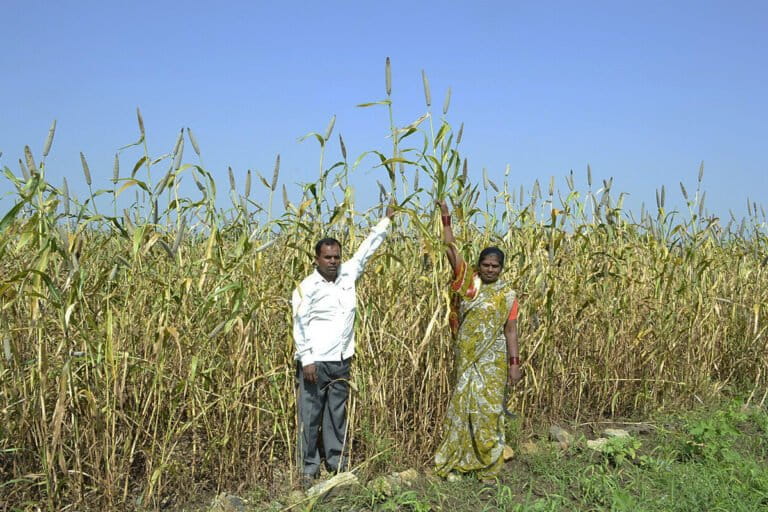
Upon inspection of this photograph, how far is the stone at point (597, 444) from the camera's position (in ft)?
13.2

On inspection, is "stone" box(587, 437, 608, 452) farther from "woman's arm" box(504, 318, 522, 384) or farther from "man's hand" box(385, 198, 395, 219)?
"man's hand" box(385, 198, 395, 219)

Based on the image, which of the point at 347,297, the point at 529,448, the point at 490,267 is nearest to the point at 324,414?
the point at 347,297

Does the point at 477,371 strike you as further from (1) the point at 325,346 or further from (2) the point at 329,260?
(2) the point at 329,260

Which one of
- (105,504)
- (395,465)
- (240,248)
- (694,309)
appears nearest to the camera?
(105,504)

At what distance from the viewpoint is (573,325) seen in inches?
176

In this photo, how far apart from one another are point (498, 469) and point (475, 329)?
0.78 m

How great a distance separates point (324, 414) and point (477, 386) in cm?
84

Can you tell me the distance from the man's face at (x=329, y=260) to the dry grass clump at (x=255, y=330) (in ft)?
0.60

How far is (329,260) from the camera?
3.37 m

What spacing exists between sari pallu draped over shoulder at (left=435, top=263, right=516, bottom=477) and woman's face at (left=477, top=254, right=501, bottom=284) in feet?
0.15

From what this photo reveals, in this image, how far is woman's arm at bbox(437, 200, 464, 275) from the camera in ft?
11.8

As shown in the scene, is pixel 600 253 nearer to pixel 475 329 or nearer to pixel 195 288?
pixel 475 329

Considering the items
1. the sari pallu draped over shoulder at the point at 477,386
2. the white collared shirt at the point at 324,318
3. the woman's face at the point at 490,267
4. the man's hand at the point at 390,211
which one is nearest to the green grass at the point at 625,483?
the sari pallu draped over shoulder at the point at 477,386

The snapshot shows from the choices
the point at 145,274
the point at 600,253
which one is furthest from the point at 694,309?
the point at 145,274
